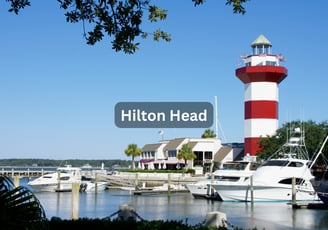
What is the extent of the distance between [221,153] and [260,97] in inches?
584

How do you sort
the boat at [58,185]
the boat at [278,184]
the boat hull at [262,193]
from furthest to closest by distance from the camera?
the boat at [58,185] → the boat at [278,184] → the boat hull at [262,193]

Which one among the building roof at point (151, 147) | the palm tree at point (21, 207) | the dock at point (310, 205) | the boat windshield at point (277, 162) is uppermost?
the building roof at point (151, 147)

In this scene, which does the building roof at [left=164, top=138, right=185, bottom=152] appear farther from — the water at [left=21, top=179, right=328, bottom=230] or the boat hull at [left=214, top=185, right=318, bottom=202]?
the boat hull at [left=214, top=185, right=318, bottom=202]

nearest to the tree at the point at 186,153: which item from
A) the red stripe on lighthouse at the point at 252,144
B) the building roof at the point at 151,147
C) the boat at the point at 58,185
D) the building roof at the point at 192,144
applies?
the building roof at the point at 192,144

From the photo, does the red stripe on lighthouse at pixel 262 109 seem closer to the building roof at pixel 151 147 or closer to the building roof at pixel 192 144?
Answer: the building roof at pixel 192 144

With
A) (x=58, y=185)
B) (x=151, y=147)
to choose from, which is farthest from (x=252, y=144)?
(x=151, y=147)

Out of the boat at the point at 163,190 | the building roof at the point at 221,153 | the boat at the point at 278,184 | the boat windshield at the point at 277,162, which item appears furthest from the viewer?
the building roof at the point at 221,153

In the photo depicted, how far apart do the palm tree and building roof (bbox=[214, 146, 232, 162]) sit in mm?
64411

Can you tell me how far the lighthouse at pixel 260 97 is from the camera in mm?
58725

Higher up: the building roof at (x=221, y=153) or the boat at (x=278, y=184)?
the building roof at (x=221, y=153)

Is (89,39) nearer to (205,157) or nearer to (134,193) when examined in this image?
(134,193)

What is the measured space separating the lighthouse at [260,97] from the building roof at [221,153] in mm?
8928

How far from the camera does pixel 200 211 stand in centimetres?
3672

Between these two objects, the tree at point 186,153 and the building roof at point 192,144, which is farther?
the building roof at point 192,144
